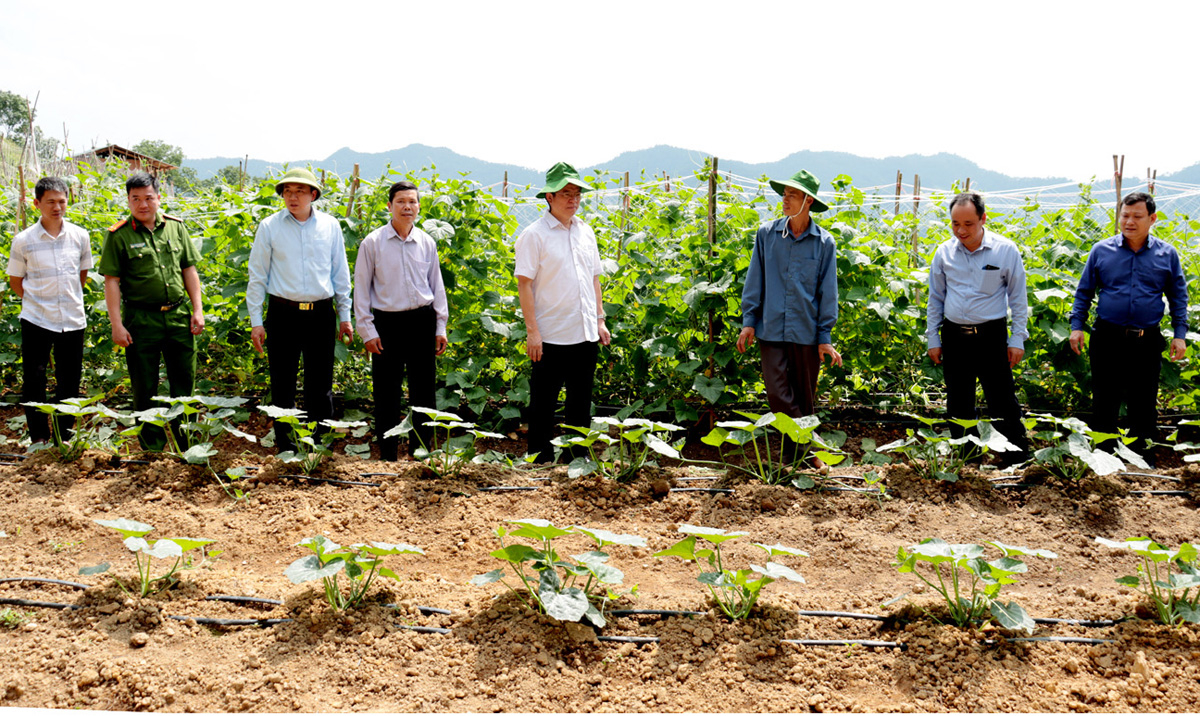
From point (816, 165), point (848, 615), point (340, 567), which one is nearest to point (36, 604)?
point (340, 567)

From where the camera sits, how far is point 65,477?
3568 millimetres

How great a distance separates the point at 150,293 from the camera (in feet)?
13.4

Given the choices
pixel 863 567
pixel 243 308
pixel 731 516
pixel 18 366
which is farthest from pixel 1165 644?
pixel 18 366

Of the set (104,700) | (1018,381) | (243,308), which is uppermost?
(243,308)

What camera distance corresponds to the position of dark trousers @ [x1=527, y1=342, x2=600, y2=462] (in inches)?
157

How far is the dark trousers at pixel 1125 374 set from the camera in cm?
416

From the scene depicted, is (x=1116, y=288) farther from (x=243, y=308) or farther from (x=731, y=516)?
(x=243, y=308)

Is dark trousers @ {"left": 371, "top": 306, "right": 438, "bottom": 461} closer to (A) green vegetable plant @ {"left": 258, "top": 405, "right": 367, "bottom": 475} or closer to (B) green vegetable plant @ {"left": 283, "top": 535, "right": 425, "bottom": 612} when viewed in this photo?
(A) green vegetable plant @ {"left": 258, "top": 405, "right": 367, "bottom": 475}

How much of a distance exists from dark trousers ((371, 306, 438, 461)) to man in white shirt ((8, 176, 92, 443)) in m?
1.67

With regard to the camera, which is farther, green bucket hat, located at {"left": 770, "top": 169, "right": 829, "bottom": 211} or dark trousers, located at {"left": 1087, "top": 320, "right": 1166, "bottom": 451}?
dark trousers, located at {"left": 1087, "top": 320, "right": 1166, "bottom": 451}

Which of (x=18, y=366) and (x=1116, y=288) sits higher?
(x=1116, y=288)

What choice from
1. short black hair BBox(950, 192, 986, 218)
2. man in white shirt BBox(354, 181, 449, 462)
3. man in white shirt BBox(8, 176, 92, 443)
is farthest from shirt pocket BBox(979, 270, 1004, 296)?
man in white shirt BBox(8, 176, 92, 443)

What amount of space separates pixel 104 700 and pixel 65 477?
1.88 metres

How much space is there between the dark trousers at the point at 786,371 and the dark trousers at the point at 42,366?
3.54 m
